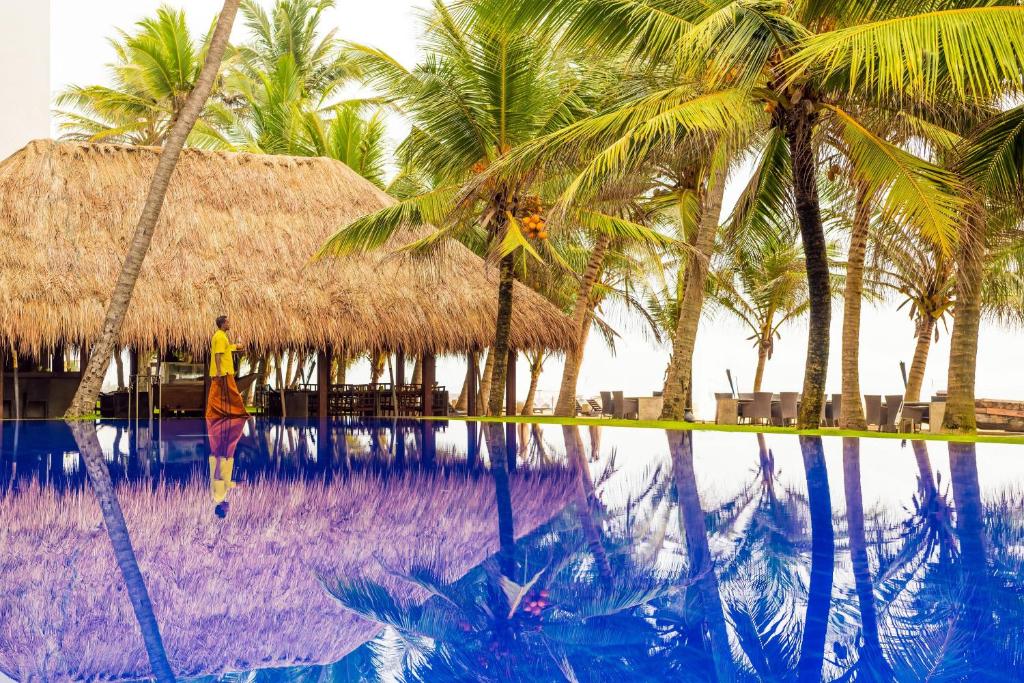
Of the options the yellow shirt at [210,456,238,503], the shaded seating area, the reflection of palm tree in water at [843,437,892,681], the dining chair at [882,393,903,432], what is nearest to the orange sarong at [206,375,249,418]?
the shaded seating area

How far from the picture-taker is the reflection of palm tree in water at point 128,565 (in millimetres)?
1929

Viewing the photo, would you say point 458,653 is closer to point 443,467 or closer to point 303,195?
point 443,467

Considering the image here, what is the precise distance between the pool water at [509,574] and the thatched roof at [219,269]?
24.0 feet

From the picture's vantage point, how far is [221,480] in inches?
191

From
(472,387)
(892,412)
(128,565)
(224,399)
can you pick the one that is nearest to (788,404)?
(892,412)

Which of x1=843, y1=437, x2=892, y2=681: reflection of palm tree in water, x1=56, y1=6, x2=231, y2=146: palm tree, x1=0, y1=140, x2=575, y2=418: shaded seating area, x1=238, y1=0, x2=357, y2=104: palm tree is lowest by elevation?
x1=843, y1=437, x2=892, y2=681: reflection of palm tree in water

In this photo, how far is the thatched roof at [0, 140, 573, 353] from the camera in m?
12.4

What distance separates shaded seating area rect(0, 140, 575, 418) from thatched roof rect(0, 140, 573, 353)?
2 cm

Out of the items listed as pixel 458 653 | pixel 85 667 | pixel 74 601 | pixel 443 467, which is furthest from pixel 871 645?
pixel 443 467

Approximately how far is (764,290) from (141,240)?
12426mm

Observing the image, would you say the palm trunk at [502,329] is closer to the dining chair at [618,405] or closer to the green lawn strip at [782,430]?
the green lawn strip at [782,430]

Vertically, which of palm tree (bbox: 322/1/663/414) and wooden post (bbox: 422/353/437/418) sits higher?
palm tree (bbox: 322/1/663/414)

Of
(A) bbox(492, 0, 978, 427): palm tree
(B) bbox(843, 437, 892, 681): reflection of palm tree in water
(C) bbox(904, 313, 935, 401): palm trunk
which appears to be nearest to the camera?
(B) bbox(843, 437, 892, 681): reflection of palm tree in water

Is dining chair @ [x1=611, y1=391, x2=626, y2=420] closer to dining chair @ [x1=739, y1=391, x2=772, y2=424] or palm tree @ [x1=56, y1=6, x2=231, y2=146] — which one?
dining chair @ [x1=739, y1=391, x2=772, y2=424]
